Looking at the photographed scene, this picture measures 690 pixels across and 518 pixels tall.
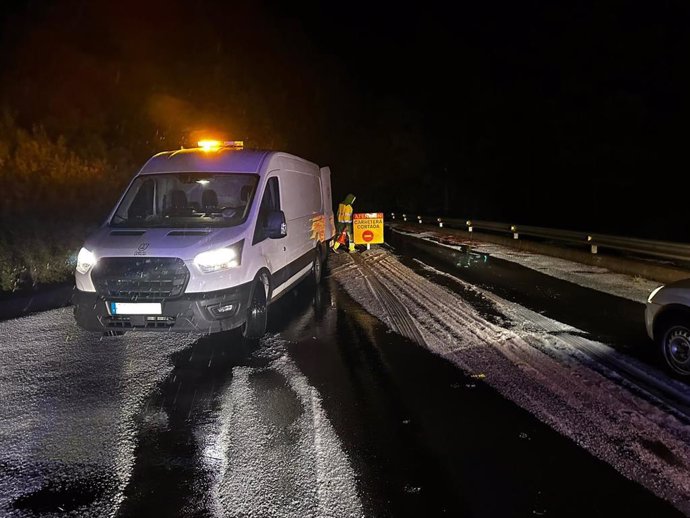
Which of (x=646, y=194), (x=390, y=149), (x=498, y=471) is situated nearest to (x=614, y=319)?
(x=498, y=471)

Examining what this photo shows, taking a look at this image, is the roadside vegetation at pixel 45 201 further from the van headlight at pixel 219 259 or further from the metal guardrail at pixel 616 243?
the metal guardrail at pixel 616 243

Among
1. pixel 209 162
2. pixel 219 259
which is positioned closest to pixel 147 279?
pixel 219 259

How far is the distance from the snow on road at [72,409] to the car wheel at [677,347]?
16.7 feet

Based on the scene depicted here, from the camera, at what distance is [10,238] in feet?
36.8

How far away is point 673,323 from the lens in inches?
207

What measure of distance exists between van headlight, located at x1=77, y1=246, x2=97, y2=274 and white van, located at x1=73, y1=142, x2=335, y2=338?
1 cm

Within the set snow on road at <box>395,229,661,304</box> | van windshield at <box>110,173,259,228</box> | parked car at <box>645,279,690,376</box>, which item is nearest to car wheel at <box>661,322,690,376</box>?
parked car at <box>645,279,690,376</box>

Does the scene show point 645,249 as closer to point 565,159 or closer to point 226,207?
point 226,207

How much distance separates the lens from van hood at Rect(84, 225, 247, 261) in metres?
5.81

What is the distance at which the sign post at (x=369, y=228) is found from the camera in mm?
16891

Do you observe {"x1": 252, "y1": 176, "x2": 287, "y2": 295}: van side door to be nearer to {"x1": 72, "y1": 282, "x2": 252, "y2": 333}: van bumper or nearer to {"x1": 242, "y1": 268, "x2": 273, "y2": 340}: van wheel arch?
{"x1": 242, "y1": 268, "x2": 273, "y2": 340}: van wheel arch

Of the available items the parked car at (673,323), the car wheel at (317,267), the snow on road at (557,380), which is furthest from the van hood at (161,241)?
the parked car at (673,323)

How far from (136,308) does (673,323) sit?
564 cm

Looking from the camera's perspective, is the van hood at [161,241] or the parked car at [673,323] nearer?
the parked car at [673,323]
